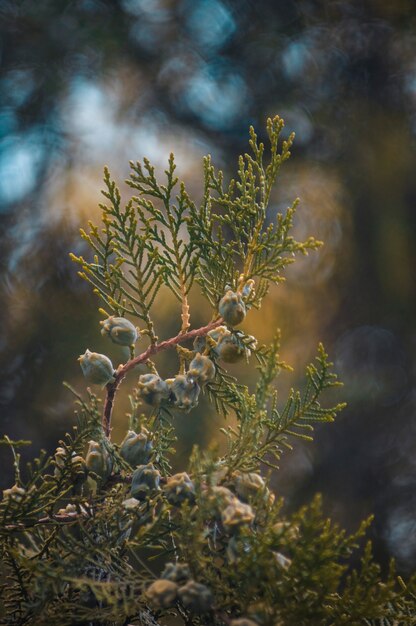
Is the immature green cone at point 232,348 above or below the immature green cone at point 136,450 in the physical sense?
above

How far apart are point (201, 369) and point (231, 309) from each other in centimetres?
8

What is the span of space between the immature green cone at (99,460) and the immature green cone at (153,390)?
8 cm

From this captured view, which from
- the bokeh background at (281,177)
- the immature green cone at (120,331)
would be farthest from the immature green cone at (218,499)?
the bokeh background at (281,177)

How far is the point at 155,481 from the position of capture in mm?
705

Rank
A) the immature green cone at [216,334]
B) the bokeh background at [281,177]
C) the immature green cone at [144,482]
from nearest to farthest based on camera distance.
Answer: the immature green cone at [144,482]
the immature green cone at [216,334]
the bokeh background at [281,177]

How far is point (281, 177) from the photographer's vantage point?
2484 millimetres

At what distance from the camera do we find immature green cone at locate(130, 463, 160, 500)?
0.70m

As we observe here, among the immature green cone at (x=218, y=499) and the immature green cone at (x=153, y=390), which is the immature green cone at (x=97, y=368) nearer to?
the immature green cone at (x=153, y=390)

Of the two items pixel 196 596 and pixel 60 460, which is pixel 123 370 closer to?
pixel 60 460

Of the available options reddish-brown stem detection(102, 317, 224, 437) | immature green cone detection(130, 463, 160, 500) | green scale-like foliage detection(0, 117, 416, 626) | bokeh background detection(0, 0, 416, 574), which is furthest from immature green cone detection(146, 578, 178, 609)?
bokeh background detection(0, 0, 416, 574)

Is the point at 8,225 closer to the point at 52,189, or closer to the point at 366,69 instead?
the point at 52,189

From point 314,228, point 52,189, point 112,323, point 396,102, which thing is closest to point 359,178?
point 314,228

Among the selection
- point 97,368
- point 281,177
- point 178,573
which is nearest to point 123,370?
point 97,368

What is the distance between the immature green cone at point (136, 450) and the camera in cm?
75
